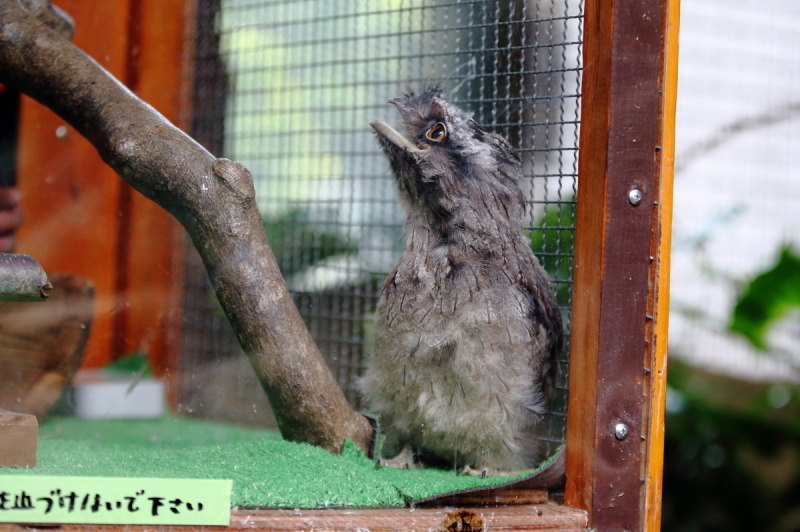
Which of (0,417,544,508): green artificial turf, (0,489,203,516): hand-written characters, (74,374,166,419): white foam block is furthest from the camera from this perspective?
(74,374,166,419): white foam block

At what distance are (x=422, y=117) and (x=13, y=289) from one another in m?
1.04

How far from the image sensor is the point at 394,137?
5.54ft

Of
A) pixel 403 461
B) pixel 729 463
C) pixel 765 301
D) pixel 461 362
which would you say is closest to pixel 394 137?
pixel 461 362

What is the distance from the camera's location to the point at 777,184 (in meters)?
3.75

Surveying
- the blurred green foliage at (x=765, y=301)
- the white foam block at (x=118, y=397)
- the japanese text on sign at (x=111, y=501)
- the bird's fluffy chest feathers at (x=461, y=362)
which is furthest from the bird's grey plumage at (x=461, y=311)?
the blurred green foliage at (x=765, y=301)

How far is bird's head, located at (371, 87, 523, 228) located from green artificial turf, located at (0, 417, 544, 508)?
2.18 ft

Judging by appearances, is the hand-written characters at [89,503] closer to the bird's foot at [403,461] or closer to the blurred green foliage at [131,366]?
the bird's foot at [403,461]

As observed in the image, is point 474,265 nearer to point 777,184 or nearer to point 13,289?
point 13,289

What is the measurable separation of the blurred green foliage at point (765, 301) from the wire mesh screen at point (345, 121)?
2.38 metres

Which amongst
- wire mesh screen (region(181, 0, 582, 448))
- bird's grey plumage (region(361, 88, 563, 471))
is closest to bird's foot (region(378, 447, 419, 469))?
bird's grey plumage (region(361, 88, 563, 471))

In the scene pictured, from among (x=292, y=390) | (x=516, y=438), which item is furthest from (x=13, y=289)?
(x=516, y=438)

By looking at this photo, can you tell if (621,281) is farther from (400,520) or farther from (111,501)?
(111,501)

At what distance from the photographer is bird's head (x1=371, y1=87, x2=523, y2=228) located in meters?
1.66

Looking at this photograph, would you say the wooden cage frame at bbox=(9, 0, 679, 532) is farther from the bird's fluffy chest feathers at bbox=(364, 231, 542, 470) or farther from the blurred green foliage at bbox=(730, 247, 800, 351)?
the blurred green foliage at bbox=(730, 247, 800, 351)
